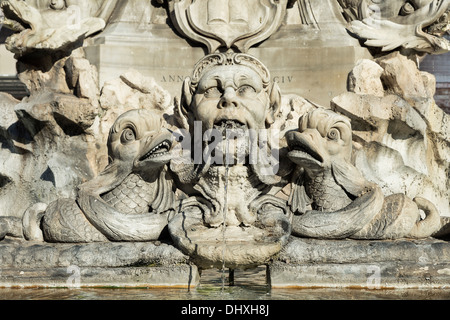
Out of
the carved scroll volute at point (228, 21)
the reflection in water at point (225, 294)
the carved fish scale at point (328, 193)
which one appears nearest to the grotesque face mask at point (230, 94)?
the carved fish scale at point (328, 193)

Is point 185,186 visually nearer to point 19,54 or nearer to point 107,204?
point 107,204

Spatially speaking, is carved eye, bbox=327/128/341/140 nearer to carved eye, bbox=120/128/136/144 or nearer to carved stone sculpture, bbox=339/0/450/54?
carved eye, bbox=120/128/136/144

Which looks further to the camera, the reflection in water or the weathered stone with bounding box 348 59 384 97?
the weathered stone with bounding box 348 59 384 97

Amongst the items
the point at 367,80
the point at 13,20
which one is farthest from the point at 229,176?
the point at 13,20

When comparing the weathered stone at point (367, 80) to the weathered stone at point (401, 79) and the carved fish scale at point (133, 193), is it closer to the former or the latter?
the weathered stone at point (401, 79)

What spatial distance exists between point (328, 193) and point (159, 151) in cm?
154

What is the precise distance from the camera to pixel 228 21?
429 inches

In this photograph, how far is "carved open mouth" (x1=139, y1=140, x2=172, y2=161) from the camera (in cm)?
921

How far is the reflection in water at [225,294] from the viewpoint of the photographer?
802 centimetres

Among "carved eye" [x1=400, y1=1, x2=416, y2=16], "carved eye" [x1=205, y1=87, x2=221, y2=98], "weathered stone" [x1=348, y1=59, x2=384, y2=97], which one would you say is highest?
"carved eye" [x1=400, y1=1, x2=416, y2=16]

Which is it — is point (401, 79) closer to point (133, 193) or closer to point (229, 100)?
point (229, 100)

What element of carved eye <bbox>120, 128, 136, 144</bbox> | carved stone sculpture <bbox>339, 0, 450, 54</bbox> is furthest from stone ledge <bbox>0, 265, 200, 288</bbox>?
carved stone sculpture <bbox>339, 0, 450, 54</bbox>

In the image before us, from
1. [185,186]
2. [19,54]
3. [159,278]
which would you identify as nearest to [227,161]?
[185,186]

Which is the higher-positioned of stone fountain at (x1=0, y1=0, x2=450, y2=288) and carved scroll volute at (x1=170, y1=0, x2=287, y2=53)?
carved scroll volute at (x1=170, y1=0, x2=287, y2=53)
